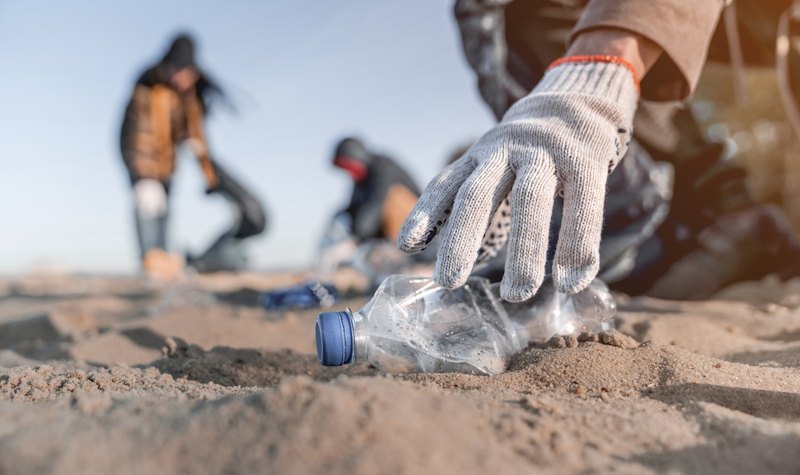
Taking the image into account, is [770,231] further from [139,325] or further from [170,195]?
[170,195]

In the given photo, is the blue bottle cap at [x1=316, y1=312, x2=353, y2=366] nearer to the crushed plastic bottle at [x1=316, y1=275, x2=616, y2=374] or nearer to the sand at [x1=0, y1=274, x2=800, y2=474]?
the crushed plastic bottle at [x1=316, y1=275, x2=616, y2=374]

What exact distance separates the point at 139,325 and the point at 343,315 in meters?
1.59

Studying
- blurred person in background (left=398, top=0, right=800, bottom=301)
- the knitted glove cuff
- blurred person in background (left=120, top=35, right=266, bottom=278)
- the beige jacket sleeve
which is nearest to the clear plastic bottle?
blurred person in background (left=398, top=0, right=800, bottom=301)

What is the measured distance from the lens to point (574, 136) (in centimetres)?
130

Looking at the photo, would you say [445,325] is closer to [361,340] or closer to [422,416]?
[361,340]

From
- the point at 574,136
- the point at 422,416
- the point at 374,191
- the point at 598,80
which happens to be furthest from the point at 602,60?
the point at 374,191

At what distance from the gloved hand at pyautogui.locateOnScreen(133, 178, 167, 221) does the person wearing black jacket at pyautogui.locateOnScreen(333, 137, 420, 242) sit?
6.79 ft

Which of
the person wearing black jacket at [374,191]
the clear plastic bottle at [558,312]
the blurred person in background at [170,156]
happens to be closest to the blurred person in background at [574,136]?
the clear plastic bottle at [558,312]

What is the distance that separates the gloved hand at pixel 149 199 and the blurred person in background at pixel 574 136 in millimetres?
4288

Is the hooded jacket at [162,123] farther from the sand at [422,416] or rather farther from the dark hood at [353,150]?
the sand at [422,416]

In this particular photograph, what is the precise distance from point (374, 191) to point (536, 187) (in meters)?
4.18

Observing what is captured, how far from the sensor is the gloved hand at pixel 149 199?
5512mm

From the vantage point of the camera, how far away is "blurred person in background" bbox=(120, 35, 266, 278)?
5.54m

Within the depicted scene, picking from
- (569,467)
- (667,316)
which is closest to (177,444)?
(569,467)
